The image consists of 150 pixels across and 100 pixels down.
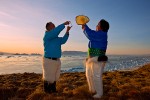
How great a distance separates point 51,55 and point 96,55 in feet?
4.83

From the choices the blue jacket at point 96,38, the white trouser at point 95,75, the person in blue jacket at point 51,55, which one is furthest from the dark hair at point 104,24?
the person in blue jacket at point 51,55

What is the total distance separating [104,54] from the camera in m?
8.55

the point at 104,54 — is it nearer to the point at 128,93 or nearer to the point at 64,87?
the point at 128,93

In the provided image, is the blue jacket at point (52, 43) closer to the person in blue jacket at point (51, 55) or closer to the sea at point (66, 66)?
the person in blue jacket at point (51, 55)

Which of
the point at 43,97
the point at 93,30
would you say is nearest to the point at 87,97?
the point at 43,97

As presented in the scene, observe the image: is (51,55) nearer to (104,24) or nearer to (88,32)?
(88,32)

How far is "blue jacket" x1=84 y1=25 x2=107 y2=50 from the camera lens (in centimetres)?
832

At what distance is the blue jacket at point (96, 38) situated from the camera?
8.32 metres

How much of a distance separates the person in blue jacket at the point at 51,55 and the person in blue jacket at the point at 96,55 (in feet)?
3.47

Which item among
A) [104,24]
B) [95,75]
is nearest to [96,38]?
[104,24]

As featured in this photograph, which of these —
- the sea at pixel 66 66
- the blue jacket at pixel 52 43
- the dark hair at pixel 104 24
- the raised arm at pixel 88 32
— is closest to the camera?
the raised arm at pixel 88 32

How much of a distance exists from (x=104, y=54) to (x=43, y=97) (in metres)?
2.16

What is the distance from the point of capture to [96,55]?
27.6 feet

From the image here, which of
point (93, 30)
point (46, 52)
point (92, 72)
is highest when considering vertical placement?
point (93, 30)
